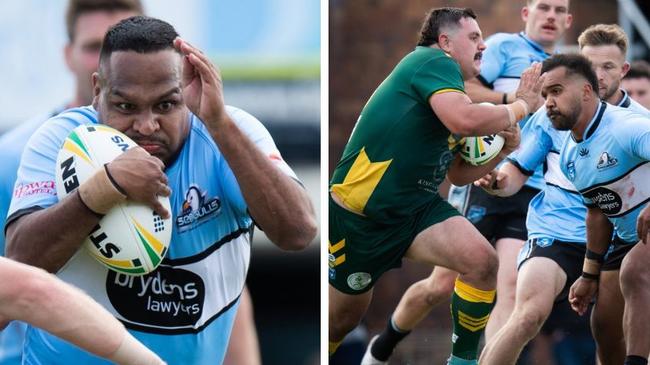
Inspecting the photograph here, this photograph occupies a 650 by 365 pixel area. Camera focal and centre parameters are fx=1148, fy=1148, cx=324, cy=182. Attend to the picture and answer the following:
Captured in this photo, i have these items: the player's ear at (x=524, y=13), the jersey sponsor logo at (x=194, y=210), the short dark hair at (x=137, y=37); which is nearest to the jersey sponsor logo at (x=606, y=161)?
the player's ear at (x=524, y=13)

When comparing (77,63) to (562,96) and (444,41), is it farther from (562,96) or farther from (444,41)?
(562,96)

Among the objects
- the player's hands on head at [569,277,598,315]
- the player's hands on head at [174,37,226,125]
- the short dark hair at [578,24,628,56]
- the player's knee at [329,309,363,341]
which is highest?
the player's hands on head at [174,37,226,125]

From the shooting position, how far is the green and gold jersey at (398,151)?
450 centimetres

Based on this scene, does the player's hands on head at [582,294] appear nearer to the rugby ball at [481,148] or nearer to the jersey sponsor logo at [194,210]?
the rugby ball at [481,148]

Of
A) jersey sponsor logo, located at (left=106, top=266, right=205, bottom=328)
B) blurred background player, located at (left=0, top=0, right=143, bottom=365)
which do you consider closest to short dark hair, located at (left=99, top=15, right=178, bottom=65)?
blurred background player, located at (left=0, top=0, right=143, bottom=365)

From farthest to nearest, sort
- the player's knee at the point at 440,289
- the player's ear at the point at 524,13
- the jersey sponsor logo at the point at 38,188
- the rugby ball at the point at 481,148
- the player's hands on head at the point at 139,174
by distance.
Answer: the player's knee at the point at 440,289
the player's ear at the point at 524,13
the rugby ball at the point at 481,148
the jersey sponsor logo at the point at 38,188
the player's hands on head at the point at 139,174

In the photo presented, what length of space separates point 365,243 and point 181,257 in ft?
3.65

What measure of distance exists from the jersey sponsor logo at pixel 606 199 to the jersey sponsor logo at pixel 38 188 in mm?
2127

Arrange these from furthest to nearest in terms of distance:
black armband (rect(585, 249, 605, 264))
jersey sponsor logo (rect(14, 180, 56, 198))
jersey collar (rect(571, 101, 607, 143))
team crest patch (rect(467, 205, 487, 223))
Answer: team crest patch (rect(467, 205, 487, 223)) < black armband (rect(585, 249, 605, 264)) < jersey collar (rect(571, 101, 607, 143)) < jersey sponsor logo (rect(14, 180, 56, 198))

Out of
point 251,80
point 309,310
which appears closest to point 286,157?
point 251,80

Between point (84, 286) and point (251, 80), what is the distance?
104 cm

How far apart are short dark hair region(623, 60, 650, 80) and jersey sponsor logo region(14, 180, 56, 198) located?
2.42m

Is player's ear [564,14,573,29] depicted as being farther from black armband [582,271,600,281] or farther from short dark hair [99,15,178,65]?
short dark hair [99,15,178,65]

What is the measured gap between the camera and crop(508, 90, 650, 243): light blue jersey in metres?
4.84
